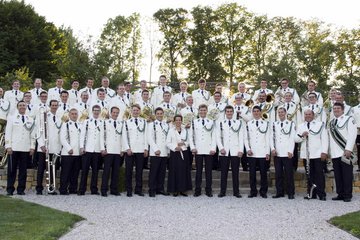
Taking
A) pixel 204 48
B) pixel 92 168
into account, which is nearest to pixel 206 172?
pixel 92 168

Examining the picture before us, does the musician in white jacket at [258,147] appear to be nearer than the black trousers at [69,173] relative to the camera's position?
Yes

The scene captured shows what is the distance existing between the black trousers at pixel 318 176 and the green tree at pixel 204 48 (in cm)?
3590

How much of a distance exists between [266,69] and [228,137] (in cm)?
1937

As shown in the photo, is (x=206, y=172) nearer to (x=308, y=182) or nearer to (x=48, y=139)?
(x=308, y=182)

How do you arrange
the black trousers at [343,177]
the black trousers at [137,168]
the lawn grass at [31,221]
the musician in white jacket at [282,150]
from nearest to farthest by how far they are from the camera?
1. the lawn grass at [31,221]
2. the black trousers at [343,177]
3. the musician in white jacket at [282,150]
4. the black trousers at [137,168]

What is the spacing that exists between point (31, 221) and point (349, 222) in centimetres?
532

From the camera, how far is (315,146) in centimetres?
1169

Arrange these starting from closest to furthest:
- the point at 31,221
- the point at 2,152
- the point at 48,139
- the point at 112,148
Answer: the point at 31,221, the point at 112,148, the point at 48,139, the point at 2,152

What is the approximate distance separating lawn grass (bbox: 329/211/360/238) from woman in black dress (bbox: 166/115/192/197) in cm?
426

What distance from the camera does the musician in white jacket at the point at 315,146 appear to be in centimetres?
1161

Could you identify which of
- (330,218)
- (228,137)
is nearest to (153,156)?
(228,137)

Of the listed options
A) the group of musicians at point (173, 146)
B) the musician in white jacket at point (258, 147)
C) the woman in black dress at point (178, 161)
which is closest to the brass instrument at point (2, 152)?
the group of musicians at point (173, 146)

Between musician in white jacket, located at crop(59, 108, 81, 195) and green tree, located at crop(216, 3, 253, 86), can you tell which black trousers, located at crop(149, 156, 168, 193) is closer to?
musician in white jacket, located at crop(59, 108, 81, 195)

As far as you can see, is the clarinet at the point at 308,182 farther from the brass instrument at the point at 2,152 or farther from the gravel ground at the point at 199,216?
the brass instrument at the point at 2,152
